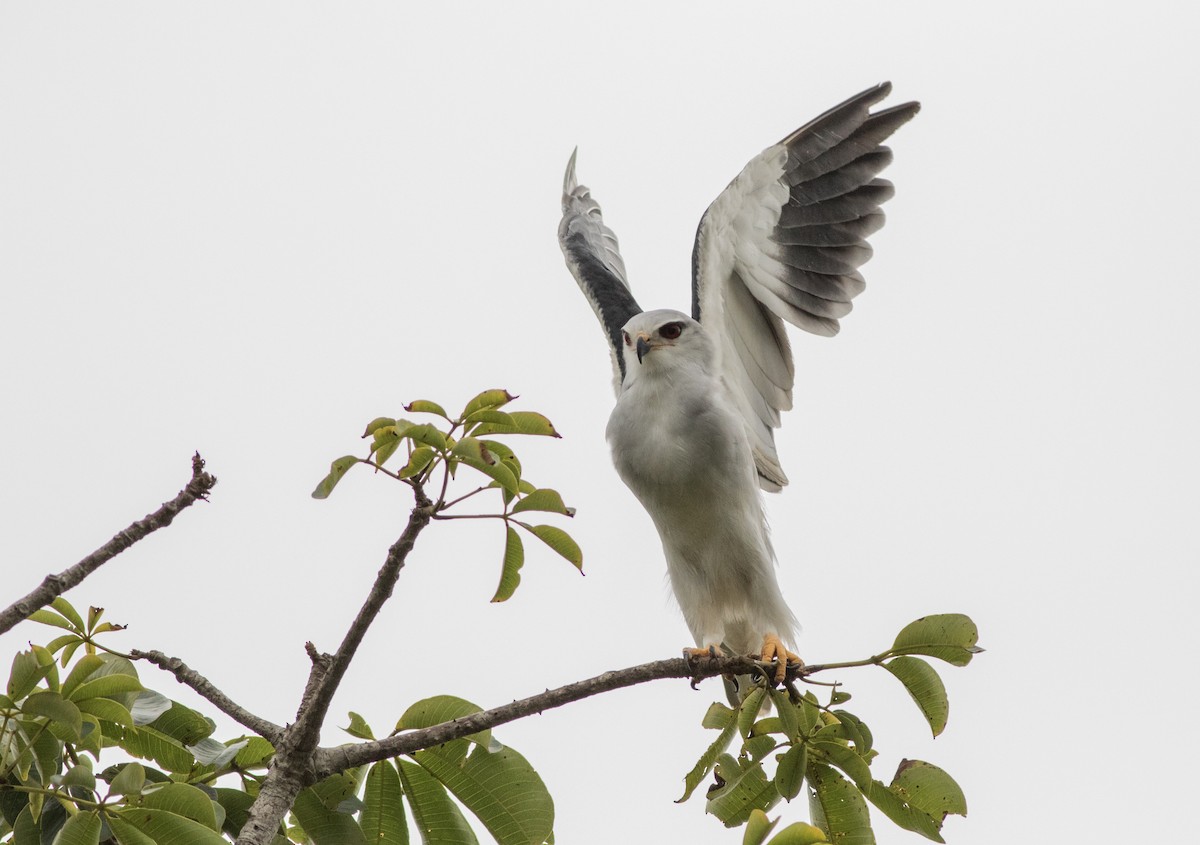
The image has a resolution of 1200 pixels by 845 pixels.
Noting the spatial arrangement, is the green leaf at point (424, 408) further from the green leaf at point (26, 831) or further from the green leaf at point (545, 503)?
the green leaf at point (26, 831)

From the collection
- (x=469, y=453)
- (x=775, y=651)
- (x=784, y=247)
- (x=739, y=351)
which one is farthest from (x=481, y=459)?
(x=784, y=247)

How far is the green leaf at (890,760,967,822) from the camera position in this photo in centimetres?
339

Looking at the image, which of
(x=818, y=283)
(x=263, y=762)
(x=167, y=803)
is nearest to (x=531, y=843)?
(x=263, y=762)

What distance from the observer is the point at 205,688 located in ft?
9.99

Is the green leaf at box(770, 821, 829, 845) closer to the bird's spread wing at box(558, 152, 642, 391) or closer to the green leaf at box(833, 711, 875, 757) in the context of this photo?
the green leaf at box(833, 711, 875, 757)

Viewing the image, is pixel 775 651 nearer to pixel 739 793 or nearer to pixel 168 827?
pixel 739 793

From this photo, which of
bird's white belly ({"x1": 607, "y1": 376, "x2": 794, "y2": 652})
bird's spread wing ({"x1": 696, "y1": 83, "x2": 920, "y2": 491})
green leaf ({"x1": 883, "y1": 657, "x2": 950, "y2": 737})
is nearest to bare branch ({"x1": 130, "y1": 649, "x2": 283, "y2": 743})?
green leaf ({"x1": 883, "y1": 657, "x2": 950, "y2": 737})

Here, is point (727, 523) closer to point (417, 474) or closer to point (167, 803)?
point (417, 474)

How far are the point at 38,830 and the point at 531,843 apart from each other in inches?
48.7

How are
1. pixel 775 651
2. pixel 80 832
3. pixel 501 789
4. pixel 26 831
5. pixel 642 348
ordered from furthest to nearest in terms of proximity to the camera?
1. pixel 642 348
2. pixel 775 651
3. pixel 501 789
4. pixel 26 831
5. pixel 80 832

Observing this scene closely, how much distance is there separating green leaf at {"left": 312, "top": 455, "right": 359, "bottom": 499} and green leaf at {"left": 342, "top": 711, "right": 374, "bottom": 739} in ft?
1.97

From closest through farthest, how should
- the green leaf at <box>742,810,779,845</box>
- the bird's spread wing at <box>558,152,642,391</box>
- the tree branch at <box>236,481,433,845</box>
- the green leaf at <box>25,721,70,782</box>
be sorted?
the green leaf at <box>742,810,779,845</box> < the green leaf at <box>25,721,70,782</box> < the tree branch at <box>236,481,433,845</box> < the bird's spread wing at <box>558,152,642,391</box>

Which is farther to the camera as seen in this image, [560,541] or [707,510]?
[707,510]

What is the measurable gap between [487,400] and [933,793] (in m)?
1.68
